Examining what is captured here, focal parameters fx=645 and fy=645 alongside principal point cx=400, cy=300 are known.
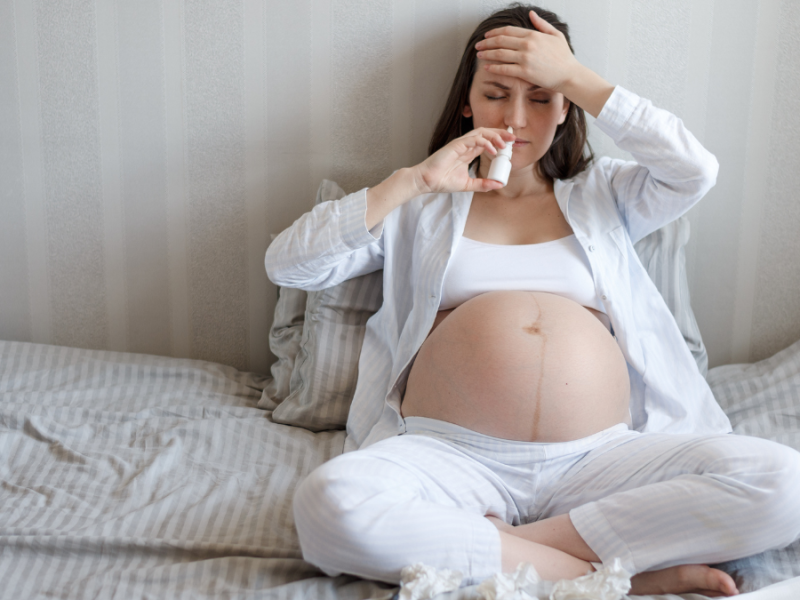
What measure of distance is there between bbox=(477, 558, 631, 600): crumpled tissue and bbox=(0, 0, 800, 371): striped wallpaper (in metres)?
0.88

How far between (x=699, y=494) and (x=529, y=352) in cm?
31

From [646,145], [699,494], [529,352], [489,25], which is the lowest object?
[699,494]

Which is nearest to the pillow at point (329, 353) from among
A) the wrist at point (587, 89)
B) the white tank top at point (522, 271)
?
the white tank top at point (522, 271)

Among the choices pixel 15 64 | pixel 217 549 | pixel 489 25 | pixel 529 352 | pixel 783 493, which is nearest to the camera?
pixel 783 493

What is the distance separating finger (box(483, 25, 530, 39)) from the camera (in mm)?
1186

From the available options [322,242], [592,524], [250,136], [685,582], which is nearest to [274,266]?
[322,242]

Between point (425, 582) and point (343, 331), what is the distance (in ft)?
2.18

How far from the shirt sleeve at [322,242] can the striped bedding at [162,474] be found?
32 cm

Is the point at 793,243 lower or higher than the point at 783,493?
higher

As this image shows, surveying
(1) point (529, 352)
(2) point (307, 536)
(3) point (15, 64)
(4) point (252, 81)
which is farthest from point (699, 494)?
(3) point (15, 64)

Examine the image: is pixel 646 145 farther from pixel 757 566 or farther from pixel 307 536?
pixel 307 536

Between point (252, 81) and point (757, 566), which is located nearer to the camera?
point (757, 566)

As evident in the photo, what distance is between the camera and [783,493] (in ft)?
2.68

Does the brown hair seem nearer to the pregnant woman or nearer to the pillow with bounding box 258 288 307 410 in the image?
the pregnant woman
